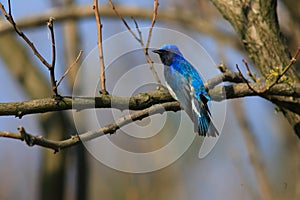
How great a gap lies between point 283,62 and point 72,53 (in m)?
3.43

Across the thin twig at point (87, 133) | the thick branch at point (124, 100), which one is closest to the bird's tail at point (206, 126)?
the thick branch at point (124, 100)

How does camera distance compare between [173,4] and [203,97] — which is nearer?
[203,97]

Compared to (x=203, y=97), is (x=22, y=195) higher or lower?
higher

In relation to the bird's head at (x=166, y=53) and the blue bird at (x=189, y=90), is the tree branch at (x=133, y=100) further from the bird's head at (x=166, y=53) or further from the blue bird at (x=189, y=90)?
the bird's head at (x=166, y=53)

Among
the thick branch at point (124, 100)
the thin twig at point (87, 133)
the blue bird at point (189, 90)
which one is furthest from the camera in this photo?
the blue bird at point (189, 90)

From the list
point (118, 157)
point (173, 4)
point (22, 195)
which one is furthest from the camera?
point (22, 195)

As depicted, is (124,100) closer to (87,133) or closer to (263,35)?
(87,133)

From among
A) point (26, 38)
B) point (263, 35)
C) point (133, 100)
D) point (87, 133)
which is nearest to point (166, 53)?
point (263, 35)

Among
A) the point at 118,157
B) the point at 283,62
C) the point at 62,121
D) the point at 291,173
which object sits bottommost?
the point at 291,173

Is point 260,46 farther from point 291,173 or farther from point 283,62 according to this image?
point 291,173

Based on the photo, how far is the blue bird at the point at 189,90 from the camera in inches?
127

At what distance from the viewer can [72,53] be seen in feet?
20.6

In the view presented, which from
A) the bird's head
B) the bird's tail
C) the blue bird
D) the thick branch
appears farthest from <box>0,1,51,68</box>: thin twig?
the bird's head

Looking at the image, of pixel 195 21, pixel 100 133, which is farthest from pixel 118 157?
pixel 100 133
